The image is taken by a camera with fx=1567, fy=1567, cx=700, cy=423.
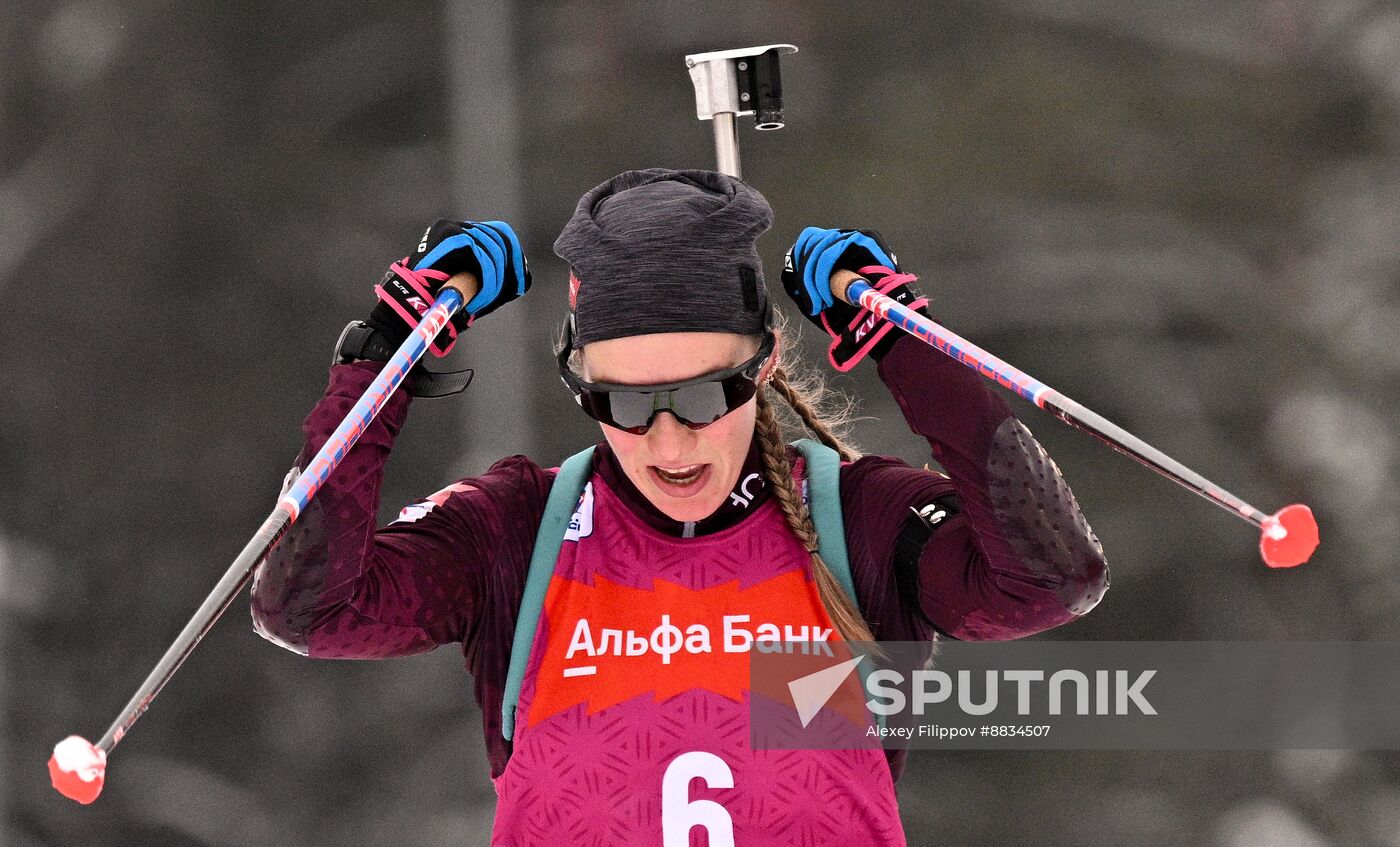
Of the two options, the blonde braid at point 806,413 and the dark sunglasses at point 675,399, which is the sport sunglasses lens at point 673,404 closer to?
the dark sunglasses at point 675,399

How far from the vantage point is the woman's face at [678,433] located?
1.81 meters

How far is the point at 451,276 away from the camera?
6.50ft

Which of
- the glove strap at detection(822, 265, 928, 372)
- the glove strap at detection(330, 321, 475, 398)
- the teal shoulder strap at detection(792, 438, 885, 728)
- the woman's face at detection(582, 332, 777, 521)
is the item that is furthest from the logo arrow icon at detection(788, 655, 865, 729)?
the glove strap at detection(330, 321, 475, 398)

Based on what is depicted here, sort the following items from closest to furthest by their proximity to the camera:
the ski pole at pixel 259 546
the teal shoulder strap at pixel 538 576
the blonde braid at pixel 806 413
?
the ski pole at pixel 259 546 → the teal shoulder strap at pixel 538 576 → the blonde braid at pixel 806 413

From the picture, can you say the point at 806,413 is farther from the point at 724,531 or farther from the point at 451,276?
the point at 451,276

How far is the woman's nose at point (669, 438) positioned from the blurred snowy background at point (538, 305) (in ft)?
4.86

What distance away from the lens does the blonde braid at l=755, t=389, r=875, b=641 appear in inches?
73.5

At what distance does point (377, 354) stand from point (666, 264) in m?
0.38

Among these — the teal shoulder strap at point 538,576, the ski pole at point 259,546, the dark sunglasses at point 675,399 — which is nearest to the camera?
the ski pole at point 259,546

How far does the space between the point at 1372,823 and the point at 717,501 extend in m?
2.13

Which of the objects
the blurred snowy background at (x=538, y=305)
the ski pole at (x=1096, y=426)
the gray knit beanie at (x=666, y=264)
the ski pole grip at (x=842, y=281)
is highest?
the gray knit beanie at (x=666, y=264)

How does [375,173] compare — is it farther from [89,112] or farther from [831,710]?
[831,710]

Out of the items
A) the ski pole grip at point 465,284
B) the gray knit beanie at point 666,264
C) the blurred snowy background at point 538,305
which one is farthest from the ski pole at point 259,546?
the blurred snowy background at point 538,305

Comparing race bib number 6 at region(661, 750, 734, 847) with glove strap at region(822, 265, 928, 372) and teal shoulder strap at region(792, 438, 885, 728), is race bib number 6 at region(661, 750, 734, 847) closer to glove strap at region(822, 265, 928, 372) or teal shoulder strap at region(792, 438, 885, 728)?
teal shoulder strap at region(792, 438, 885, 728)
